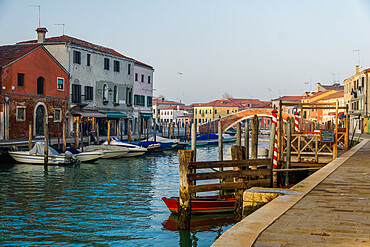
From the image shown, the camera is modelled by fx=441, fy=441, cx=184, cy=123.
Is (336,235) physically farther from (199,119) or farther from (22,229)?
(199,119)

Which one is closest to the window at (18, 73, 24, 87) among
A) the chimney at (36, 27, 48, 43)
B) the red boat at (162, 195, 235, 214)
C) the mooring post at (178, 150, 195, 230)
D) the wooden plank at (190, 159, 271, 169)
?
the chimney at (36, 27, 48, 43)

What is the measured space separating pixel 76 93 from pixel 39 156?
10769 millimetres

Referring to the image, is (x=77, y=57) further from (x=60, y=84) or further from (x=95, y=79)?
(x=60, y=84)

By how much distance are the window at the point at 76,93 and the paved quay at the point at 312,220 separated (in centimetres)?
2475

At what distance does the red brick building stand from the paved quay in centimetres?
1934

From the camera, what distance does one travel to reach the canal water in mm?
8836

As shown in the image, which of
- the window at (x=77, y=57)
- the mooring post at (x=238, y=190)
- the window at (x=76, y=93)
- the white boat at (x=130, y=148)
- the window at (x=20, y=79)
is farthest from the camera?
the window at (x=77, y=57)

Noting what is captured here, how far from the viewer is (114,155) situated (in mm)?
24688

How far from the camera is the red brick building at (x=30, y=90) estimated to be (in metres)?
24.3

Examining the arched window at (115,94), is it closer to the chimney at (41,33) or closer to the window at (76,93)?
the window at (76,93)

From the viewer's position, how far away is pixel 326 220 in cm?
484

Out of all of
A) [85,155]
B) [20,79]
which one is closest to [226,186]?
[85,155]

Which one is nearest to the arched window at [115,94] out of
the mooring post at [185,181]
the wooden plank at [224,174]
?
the wooden plank at [224,174]

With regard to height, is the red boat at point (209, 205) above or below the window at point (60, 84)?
below
